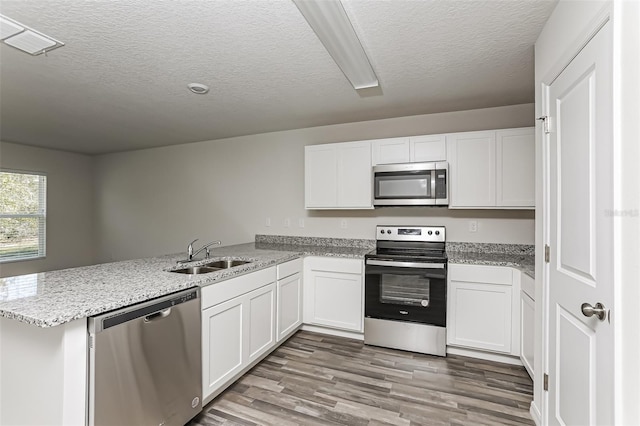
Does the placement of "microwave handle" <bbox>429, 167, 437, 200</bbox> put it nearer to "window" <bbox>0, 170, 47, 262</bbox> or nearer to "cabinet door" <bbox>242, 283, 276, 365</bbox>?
"cabinet door" <bbox>242, 283, 276, 365</bbox>

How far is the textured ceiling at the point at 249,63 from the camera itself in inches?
65.4

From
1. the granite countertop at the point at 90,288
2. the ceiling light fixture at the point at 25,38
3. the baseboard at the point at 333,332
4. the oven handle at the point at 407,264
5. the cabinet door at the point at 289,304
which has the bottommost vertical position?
the baseboard at the point at 333,332

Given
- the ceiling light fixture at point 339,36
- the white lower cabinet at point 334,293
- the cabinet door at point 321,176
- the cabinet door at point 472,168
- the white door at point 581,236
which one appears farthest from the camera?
the cabinet door at point 321,176

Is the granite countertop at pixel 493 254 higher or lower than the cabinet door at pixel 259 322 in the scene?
higher

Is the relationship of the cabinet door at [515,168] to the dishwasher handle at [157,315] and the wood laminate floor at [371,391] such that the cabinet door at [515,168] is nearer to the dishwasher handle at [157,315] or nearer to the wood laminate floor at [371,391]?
the wood laminate floor at [371,391]

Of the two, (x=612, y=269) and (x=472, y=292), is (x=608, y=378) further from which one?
(x=472, y=292)

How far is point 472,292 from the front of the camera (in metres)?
2.69

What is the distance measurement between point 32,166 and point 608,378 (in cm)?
693

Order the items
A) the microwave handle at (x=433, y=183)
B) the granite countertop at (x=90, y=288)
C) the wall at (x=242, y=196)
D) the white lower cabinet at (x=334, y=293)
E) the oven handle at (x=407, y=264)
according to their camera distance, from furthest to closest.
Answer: the wall at (x=242, y=196) → the white lower cabinet at (x=334, y=293) → the microwave handle at (x=433, y=183) → the oven handle at (x=407, y=264) → the granite countertop at (x=90, y=288)

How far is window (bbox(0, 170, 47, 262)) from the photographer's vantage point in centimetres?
462

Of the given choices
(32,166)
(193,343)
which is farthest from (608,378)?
(32,166)

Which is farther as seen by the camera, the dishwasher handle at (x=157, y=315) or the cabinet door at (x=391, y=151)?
the cabinet door at (x=391, y=151)

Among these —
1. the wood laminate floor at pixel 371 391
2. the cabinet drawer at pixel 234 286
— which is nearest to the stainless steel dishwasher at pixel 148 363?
the cabinet drawer at pixel 234 286

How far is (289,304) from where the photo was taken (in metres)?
3.05
